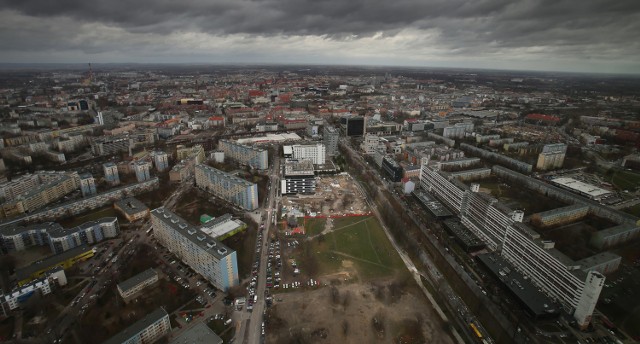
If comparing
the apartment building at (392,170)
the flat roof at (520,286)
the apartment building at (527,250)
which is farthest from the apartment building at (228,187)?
the flat roof at (520,286)

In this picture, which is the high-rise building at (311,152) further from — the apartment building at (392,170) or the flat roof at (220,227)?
the flat roof at (220,227)

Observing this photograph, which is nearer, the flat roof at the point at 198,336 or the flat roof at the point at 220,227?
the flat roof at the point at 198,336

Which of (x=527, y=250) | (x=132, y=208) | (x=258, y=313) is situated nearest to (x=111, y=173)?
(x=132, y=208)

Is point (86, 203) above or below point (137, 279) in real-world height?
above

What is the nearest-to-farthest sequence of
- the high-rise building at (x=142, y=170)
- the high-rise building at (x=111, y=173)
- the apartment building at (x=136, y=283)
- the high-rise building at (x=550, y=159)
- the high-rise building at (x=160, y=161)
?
the apartment building at (x=136, y=283)
the high-rise building at (x=111, y=173)
the high-rise building at (x=142, y=170)
the high-rise building at (x=160, y=161)
the high-rise building at (x=550, y=159)

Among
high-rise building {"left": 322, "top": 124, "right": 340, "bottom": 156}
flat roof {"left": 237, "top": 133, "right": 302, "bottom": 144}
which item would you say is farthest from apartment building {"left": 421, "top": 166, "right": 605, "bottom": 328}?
flat roof {"left": 237, "top": 133, "right": 302, "bottom": 144}

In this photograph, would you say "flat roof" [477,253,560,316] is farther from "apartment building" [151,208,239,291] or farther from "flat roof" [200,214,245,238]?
"flat roof" [200,214,245,238]

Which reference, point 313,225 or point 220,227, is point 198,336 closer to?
point 220,227
